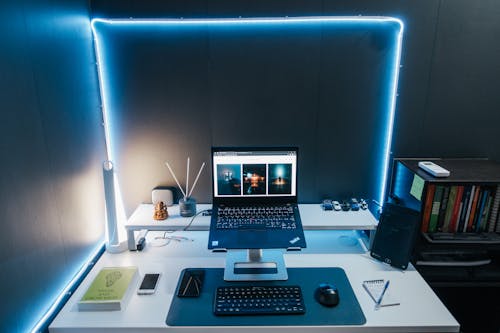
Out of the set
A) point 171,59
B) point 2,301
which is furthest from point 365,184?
point 2,301

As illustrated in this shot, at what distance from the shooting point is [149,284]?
1546 mm

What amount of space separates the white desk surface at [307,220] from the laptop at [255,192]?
126 mm

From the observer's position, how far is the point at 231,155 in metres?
1.73

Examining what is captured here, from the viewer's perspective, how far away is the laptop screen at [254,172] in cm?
172

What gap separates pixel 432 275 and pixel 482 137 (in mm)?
857

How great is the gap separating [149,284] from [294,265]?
2.29 feet

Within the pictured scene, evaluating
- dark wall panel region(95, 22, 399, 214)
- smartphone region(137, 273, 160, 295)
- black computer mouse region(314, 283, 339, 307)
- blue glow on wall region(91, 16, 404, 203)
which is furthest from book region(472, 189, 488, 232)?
smartphone region(137, 273, 160, 295)

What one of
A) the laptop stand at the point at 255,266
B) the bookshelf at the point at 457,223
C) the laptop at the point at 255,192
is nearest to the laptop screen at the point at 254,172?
the laptop at the point at 255,192

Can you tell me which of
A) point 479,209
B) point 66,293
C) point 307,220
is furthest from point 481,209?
point 66,293

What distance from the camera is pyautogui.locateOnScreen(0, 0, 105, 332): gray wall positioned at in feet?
3.83

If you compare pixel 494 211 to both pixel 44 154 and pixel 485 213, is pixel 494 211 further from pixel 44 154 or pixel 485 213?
pixel 44 154

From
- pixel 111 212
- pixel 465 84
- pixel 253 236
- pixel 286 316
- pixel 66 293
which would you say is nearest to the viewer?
pixel 286 316

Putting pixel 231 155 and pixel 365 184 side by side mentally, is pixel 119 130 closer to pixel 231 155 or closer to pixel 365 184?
pixel 231 155

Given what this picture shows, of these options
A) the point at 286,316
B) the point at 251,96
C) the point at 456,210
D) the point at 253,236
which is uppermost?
the point at 251,96
